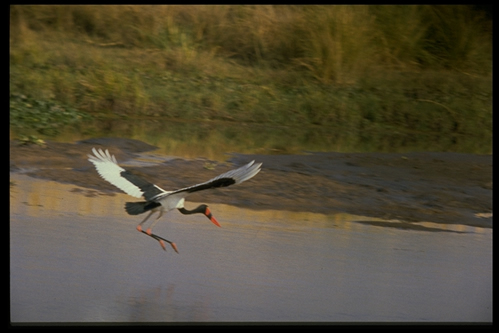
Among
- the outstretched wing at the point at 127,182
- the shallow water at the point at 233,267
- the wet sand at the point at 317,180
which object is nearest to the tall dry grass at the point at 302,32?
the wet sand at the point at 317,180

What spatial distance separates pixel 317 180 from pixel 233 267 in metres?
2.82

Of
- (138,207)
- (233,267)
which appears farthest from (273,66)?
(138,207)

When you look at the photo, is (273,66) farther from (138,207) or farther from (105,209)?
(138,207)

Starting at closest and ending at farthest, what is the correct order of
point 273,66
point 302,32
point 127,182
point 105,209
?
point 127,182 < point 105,209 < point 273,66 < point 302,32

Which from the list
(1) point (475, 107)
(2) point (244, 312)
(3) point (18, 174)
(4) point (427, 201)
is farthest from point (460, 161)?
(2) point (244, 312)

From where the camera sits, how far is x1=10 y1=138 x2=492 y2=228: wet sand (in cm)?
774

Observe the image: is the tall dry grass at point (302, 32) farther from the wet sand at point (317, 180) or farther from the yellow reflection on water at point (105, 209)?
the yellow reflection on water at point (105, 209)

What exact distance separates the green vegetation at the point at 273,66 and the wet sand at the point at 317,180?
4.68 ft

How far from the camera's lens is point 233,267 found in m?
5.77

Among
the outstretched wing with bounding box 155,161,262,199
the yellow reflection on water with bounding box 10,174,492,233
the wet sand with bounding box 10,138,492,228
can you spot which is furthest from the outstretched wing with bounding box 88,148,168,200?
the wet sand with bounding box 10,138,492,228

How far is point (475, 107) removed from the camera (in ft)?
42.5

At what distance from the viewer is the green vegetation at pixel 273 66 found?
38.5 ft

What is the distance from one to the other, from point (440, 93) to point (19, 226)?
8.48 m

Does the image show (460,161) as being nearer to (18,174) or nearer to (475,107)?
(475,107)
